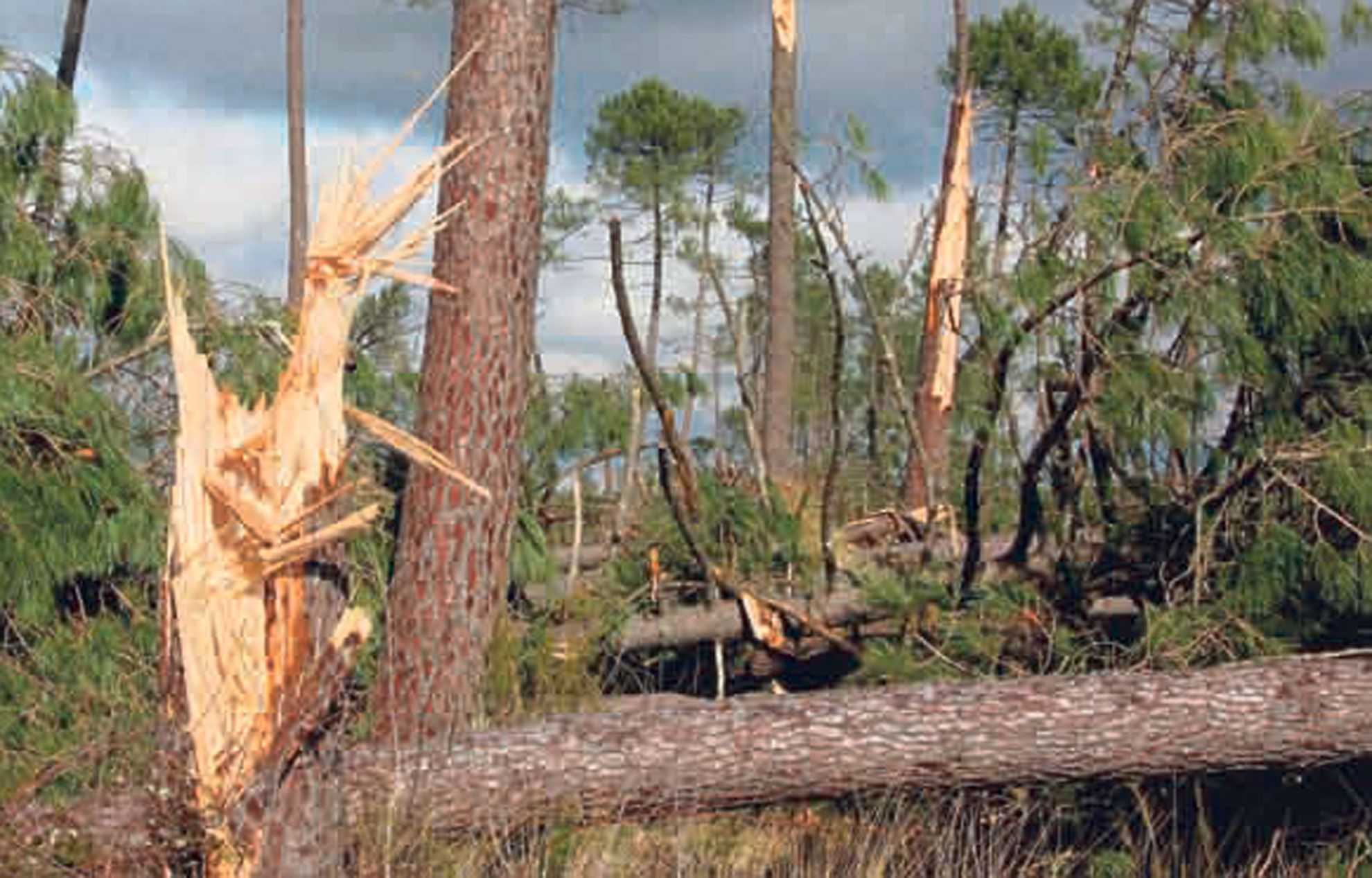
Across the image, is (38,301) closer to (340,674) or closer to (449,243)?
(449,243)

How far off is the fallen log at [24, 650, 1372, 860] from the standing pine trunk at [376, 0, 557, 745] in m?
0.88

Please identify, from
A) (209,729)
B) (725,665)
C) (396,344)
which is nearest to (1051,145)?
(725,665)

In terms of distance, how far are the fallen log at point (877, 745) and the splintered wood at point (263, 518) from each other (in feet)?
2.12

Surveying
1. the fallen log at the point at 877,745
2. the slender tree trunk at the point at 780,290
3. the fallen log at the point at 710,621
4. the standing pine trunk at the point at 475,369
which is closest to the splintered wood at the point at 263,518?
the fallen log at the point at 877,745

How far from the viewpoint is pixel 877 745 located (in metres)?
4.62

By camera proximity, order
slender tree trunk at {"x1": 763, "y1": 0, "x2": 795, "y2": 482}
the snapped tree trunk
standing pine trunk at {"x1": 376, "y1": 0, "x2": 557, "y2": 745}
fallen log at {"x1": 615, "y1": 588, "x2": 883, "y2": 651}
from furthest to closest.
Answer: slender tree trunk at {"x1": 763, "y1": 0, "x2": 795, "y2": 482} < the snapped tree trunk < fallen log at {"x1": 615, "y1": 588, "x2": 883, "y2": 651} < standing pine trunk at {"x1": 376, "y1": 0, "x2": 557, "y2": 745}

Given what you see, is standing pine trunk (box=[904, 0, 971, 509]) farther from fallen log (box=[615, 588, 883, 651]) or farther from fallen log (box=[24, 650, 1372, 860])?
fallen log (box=[24, 650, 1372, 860])

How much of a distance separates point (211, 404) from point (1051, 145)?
10.4 ft

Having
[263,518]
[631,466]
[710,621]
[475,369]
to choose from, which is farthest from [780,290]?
[263,518]

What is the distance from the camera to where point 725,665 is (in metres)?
6.20

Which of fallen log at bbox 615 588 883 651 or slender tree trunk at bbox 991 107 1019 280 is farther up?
slender tree trunk at bbox 991 107 1019 280

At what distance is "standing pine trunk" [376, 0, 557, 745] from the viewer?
545 centimetres

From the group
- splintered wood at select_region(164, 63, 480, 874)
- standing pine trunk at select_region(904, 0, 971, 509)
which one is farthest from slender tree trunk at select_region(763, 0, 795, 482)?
splintered wood at select_region(164, 63, 480, 874)

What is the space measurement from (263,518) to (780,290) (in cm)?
946
